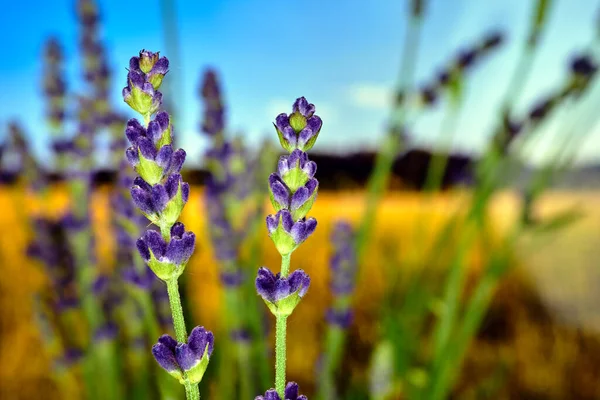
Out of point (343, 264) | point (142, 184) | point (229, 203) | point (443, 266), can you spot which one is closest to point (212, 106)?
point (229, 203)

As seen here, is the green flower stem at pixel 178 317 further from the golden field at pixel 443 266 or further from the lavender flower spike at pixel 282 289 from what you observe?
the golden field at pixel 443 266

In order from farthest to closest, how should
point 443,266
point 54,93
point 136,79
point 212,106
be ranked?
point 443,266 → point 54,93 → point 212,106 → point 136,79

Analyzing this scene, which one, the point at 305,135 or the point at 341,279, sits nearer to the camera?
the point at 305,135

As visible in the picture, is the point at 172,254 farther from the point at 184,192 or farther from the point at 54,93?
the point at 54,93

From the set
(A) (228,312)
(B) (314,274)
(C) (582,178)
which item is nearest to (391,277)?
(A) (228,312)

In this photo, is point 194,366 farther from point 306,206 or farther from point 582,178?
point 582,178
